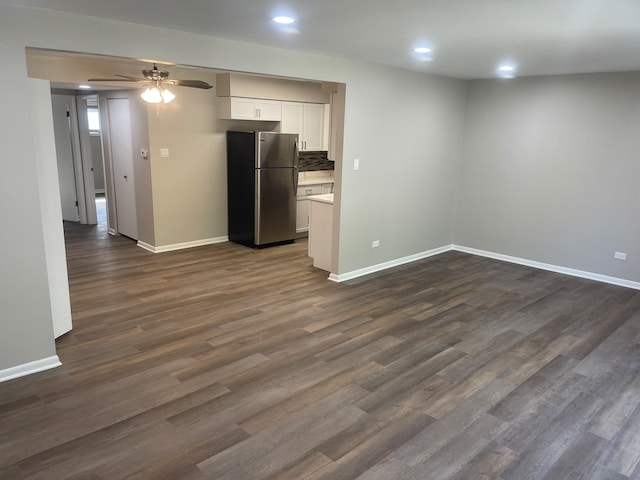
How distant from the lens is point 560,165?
228 inches

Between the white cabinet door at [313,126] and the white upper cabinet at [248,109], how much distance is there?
0.55m

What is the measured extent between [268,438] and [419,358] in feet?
4.82

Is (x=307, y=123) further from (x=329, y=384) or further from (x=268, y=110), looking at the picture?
(x=329, y=384)

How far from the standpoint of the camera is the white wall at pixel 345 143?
9.77ft

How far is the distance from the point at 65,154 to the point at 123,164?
1954 mm

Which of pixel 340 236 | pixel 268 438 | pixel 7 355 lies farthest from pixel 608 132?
pixel 7 355

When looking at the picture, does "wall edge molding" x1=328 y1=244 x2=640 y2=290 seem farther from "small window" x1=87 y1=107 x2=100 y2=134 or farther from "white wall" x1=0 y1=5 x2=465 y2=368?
"small window" x1=87 y1=107 x2=100 y2=134

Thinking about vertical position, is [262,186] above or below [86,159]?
below

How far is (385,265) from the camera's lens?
5.97m

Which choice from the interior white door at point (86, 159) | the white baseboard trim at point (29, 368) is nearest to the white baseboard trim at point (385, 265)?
the white baseboard trim at point (29, 368)

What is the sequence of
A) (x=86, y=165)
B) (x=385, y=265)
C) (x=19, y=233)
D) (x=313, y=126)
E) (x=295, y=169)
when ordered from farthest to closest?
(x=86, y=165), (x=313, y=126), (x=295, y=169), (x=385, y=265), (x=19, y=233)

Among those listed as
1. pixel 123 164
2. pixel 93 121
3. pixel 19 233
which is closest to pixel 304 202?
pixel 123 164

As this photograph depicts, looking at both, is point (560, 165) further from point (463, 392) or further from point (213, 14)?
point (213, 14)

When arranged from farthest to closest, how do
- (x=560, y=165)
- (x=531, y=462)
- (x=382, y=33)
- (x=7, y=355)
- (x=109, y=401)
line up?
1. (x=560, y=165)
2. (x=382, y=33)
3. (x=7, y=355)
4. (x=109, y=401)
5. (x=531, y=462)
